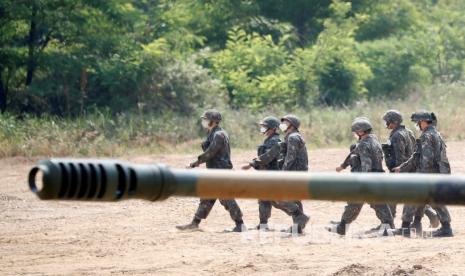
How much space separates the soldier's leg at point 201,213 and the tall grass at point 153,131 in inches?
346

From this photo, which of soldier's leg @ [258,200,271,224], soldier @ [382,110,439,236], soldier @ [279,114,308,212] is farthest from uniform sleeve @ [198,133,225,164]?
soldier @ [382,110,439,236]

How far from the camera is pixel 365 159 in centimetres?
1513

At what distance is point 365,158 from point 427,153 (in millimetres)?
747

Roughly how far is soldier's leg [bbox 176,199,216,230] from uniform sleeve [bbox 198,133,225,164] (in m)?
0.64

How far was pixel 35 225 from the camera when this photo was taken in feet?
56.9

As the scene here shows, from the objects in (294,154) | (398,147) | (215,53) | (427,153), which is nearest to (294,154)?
(294,154)

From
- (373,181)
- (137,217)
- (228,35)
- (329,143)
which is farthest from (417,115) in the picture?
(228,35)

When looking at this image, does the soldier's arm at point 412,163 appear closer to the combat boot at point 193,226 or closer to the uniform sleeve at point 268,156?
the uniform sleeve at point 268,156

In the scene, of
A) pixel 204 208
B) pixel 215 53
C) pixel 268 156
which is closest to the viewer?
pixel 268 156

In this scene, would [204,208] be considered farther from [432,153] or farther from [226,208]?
[432,153]

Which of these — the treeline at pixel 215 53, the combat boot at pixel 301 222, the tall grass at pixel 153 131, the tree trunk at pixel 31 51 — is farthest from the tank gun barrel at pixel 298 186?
the tree trunk at pixel 31 51

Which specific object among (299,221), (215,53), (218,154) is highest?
(215,53)

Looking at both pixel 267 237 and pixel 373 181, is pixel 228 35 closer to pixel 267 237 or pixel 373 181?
pixel 267 237

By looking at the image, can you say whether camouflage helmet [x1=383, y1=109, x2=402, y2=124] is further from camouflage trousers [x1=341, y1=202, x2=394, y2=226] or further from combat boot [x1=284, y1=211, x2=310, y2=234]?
combat boot [x1=284, y1=211, x2=310, y2=234]
